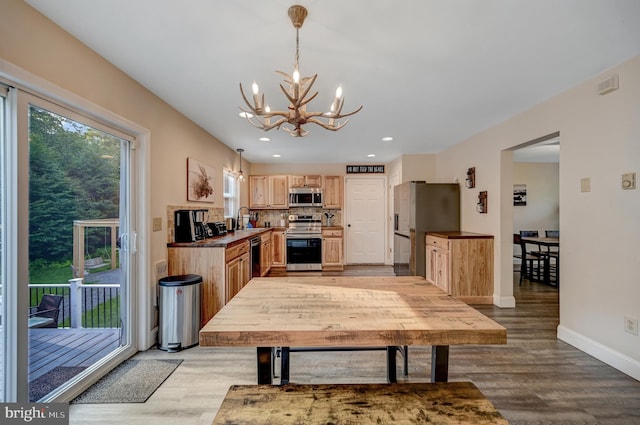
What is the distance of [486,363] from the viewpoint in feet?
8.07

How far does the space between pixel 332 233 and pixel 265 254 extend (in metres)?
1.54

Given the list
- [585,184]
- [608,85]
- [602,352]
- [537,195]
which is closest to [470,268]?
[602,352]

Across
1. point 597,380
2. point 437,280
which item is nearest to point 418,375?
point 597,380

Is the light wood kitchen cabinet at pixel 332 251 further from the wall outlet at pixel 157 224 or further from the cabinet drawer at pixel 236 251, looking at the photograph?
the wall outlet at pixel 157 224

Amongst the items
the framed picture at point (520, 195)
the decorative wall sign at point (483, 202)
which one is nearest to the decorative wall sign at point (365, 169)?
the decorative wall sign at point (483, 202)

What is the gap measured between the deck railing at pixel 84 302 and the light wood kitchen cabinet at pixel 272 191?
4.21 meters

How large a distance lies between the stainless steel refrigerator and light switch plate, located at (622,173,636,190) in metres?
2.50

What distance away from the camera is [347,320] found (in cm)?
127

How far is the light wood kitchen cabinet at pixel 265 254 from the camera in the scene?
520 cm

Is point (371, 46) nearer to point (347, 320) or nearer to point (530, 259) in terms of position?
point (347, 320)

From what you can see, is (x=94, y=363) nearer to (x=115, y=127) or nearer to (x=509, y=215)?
(x=115, y=127)

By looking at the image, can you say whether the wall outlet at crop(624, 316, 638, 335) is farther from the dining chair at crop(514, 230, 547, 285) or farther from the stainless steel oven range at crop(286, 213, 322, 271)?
the stainless steel oven range at crop(286, 213, 322, 271)

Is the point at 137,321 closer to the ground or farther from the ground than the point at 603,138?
closer to the ground

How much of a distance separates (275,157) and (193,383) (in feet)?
15.1
